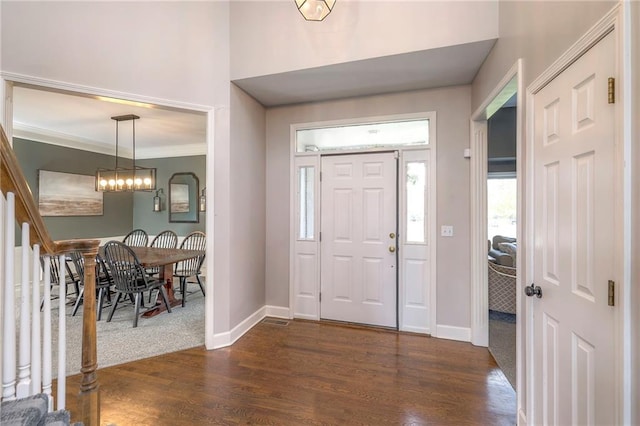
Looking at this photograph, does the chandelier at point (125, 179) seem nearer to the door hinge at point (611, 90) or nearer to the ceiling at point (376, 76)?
the ceiling at point (376, 76)

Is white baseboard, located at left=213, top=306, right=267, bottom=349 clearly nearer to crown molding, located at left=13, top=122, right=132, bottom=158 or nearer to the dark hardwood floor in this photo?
the dark hardwood floor

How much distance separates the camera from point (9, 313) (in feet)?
3.91

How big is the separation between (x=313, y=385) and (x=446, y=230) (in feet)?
6.48

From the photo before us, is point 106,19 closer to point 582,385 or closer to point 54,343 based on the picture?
point 54,343

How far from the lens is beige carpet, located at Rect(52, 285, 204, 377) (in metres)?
2.66

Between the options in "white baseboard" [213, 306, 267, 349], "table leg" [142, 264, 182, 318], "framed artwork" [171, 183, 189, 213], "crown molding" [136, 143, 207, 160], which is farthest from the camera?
"framed artwork" [171, 183, 189, 213]

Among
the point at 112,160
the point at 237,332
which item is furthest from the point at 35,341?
the point at 112,160

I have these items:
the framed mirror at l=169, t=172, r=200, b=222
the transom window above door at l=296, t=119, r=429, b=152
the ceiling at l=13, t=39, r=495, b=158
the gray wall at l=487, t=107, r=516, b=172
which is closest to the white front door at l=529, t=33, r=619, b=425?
the ceiling at l=13, t=39, r=495, b=158

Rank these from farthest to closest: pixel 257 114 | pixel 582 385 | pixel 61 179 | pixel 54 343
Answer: pixel 61 179, pixel 257 114, pixel 54 343, pixel 582 385

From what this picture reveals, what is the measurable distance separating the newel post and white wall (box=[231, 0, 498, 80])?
7.11ft

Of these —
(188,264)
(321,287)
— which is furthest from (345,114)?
(188,264)

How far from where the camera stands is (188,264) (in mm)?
4656

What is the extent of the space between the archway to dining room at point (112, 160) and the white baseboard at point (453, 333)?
2359 mm

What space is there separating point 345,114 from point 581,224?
2551 millimetres
